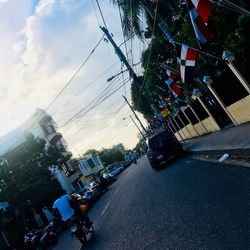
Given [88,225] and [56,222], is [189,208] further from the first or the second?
[56,222]

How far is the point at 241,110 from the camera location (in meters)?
14.2

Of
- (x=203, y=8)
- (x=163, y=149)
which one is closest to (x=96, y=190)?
(x=163, y=149)

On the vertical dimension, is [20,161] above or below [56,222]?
above

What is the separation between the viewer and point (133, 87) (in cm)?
5909

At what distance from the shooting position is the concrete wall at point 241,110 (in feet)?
44.3

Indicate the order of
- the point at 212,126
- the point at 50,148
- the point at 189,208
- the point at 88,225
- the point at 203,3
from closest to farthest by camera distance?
the point at 189,208 < the point at 203,3 < the point at 88,225 < the point at 212,126 < the point at 50,148

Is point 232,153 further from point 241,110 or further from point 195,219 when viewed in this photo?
point 241,110

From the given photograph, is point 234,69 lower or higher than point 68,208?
higher

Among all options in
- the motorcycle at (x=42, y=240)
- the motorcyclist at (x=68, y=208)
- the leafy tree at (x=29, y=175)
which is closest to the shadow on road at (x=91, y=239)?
the motorcyclist at (x=68, y=208)

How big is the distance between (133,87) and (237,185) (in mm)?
52875

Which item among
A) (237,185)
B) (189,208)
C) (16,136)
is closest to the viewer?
(237,185)

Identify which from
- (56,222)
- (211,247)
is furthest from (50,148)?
(211,247)

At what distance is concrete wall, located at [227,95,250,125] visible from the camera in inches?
532

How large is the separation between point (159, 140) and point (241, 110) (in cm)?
606
